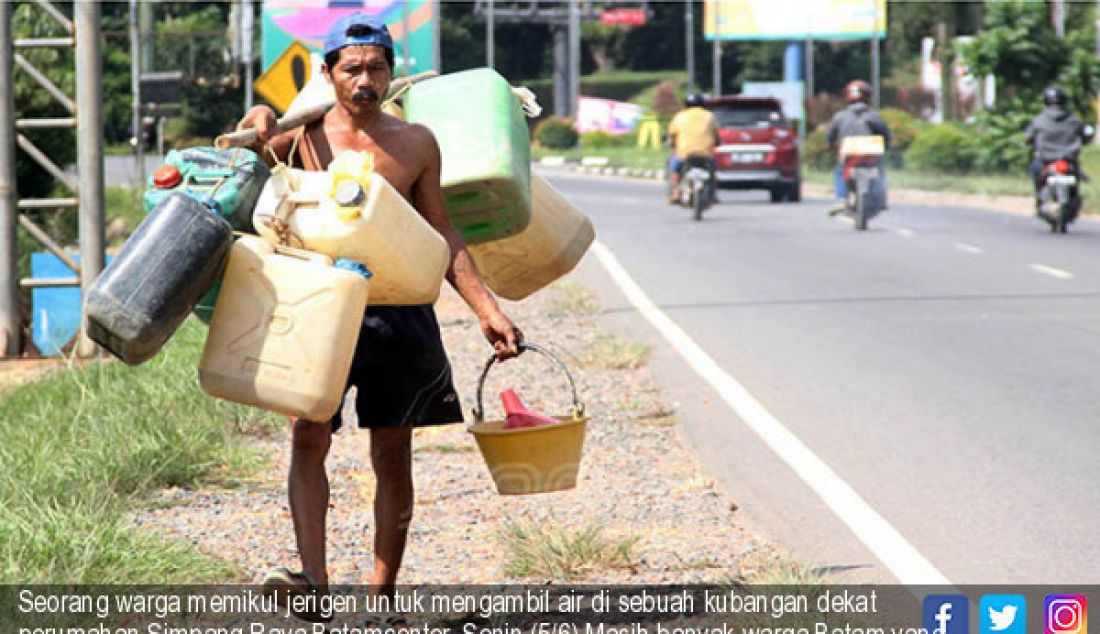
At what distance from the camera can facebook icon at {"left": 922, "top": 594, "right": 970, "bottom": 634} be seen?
6258 millimetres

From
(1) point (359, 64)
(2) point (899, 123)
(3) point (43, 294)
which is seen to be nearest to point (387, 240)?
(1) point (359, 64)

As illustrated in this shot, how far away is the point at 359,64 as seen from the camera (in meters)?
6.16

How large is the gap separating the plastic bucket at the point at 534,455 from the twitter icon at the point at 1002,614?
1.30 m

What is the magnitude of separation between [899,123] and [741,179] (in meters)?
23.2

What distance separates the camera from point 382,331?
6262 mm

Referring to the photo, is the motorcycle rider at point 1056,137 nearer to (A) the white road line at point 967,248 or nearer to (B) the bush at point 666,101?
(A) the white road line at point 967,248

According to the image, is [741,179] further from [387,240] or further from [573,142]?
[573,142]

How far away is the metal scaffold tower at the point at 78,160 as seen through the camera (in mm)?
14852

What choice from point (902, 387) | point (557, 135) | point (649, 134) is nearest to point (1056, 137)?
point (902, 387)

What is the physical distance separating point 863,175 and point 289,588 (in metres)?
22.1

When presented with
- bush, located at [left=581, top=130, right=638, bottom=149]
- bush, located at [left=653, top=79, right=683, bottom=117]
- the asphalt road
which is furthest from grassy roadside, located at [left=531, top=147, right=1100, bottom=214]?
bush, located at [left=653, top=79, right=683, bottom=117]

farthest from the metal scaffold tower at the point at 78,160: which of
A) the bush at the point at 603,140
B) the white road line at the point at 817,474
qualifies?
the bush at the point at 603,140

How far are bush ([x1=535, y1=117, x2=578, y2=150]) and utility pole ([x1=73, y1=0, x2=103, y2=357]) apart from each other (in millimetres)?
75633

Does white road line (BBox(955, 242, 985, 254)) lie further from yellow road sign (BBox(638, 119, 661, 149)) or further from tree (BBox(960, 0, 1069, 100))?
yellow road sign (BBox(638, 119, 661, 149))
